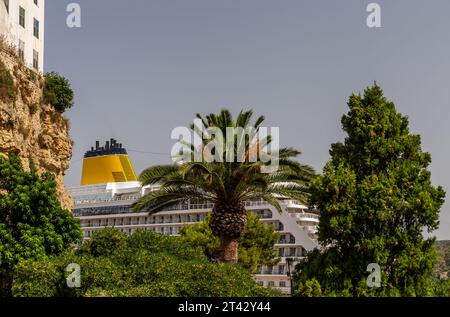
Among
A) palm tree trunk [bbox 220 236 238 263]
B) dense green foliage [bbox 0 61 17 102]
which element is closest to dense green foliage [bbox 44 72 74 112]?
dense green foliage [bbox 0 61 17 102]

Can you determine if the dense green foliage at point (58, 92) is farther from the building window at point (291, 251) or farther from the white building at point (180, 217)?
the building window at point (291, 251)

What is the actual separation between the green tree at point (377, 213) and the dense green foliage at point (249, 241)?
33.7 metres

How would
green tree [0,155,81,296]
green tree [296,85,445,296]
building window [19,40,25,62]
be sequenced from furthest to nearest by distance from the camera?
building window [19,40,25,62], green tree [0,155,81,296], green tree [296,85,445,296]

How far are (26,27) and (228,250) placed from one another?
56.3 feet

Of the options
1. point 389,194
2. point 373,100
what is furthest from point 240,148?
point 389,194

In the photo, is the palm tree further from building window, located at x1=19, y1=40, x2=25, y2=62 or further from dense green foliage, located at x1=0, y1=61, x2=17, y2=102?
building window, located at x1=19, y1=40, x2=25, y2=62

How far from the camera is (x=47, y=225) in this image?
24.6 metres

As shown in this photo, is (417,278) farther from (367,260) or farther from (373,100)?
(373,100)

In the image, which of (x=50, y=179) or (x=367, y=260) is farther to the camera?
(x=50, y=179)

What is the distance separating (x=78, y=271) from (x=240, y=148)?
8228 mm

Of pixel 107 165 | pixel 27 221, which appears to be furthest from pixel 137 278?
pixel 107 165

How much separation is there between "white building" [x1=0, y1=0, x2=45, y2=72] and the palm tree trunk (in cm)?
1494

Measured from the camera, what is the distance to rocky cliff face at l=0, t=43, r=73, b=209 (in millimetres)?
28406

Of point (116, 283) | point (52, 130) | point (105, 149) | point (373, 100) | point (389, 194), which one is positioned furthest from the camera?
point (105, 149)
